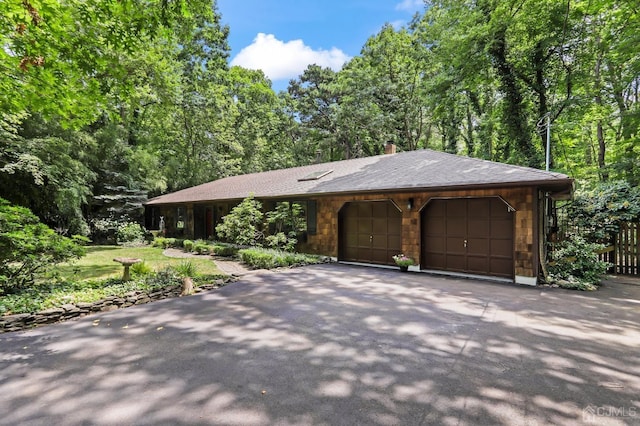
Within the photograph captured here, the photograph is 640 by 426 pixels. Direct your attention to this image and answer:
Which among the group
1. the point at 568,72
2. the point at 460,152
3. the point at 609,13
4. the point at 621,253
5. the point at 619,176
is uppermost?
the point at 609,13

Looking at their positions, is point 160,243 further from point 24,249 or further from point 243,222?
point 24,249

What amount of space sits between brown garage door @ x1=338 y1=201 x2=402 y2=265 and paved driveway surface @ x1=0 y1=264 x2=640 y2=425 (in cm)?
398

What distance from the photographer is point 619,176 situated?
39.8 feet

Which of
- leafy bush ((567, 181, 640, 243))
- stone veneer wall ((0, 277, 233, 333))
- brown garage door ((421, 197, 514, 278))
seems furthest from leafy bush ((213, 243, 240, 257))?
leafy bush ((567, 181, 640, 243))

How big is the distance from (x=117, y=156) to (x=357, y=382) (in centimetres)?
1925

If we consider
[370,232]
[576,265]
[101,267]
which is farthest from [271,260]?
[576,265]

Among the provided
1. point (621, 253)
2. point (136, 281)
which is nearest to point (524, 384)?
point (136, 281)

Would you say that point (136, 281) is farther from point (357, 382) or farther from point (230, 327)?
point (357, 382)

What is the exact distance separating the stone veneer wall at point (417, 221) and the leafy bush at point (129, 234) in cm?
1084

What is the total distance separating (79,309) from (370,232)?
25.4 ft

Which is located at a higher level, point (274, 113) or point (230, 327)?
point (274, 113)

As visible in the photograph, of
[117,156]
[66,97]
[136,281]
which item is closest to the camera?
[66,97]

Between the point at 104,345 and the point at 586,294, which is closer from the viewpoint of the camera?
the point at 104,345

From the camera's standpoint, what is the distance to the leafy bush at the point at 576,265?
719 centimetres
